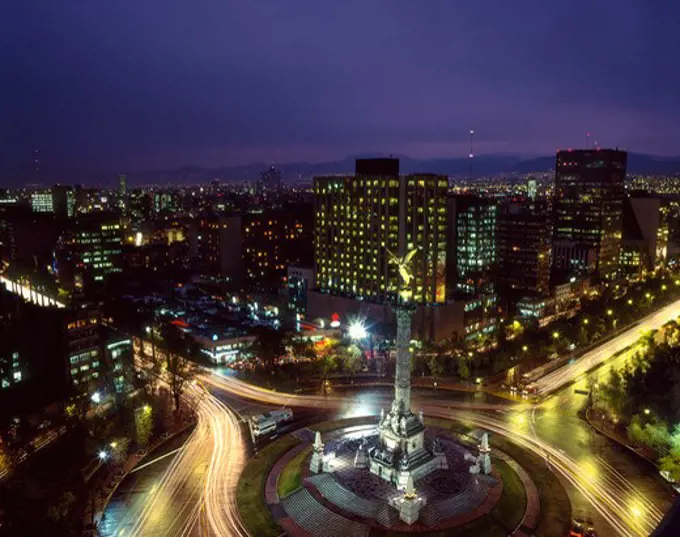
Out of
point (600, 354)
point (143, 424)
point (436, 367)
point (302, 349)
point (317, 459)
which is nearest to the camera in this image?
point (317, 459)

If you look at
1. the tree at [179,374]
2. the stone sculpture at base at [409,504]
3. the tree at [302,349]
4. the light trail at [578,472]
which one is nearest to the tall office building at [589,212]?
the tree at [302,349]

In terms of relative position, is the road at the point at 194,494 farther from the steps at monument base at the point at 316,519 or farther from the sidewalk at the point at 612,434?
the sidewalk at the point at 612,434


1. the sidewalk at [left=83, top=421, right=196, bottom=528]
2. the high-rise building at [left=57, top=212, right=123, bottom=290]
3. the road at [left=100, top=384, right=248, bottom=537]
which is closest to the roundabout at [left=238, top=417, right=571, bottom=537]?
the road at [left=100, top=384, right=248, bottom=537]

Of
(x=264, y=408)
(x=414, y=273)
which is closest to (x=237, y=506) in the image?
(x=264, y=408)

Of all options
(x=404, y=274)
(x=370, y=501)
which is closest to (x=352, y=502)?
(x=370, y=501)

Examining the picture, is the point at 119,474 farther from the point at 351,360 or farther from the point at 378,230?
the point at 378,230

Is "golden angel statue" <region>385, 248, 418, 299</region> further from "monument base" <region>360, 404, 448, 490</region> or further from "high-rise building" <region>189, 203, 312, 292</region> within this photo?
"high-rise building" <region>189, 203, 312, 292</region>
